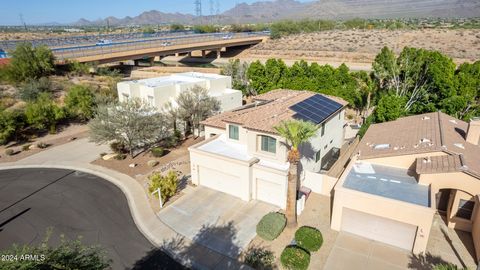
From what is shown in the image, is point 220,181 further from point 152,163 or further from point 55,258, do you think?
point 55,258

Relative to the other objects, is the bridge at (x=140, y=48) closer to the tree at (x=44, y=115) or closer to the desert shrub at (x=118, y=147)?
the tree at (x=44, y=115)

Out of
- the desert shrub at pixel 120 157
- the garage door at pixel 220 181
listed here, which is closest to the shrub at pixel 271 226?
the garage door at pixel 220 181

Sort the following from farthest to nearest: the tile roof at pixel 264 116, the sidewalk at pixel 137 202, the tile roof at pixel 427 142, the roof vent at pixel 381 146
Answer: the roof vent at pixel 381 146 → the tile roof at pixel 264 116 → the tile roof at pixel 427 142 → the sidewalk at pixel 137 202

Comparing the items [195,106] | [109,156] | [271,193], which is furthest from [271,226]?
[109,156]

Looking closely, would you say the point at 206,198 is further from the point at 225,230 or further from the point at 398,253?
the point at 398,253

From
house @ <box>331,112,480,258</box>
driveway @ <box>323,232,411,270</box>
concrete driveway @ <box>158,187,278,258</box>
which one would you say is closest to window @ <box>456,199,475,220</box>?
house @ <box>331,112,480,258</box>

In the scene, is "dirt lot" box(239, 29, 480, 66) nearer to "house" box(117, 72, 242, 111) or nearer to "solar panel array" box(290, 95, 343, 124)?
"house" box(117, 72, 242, 111)
